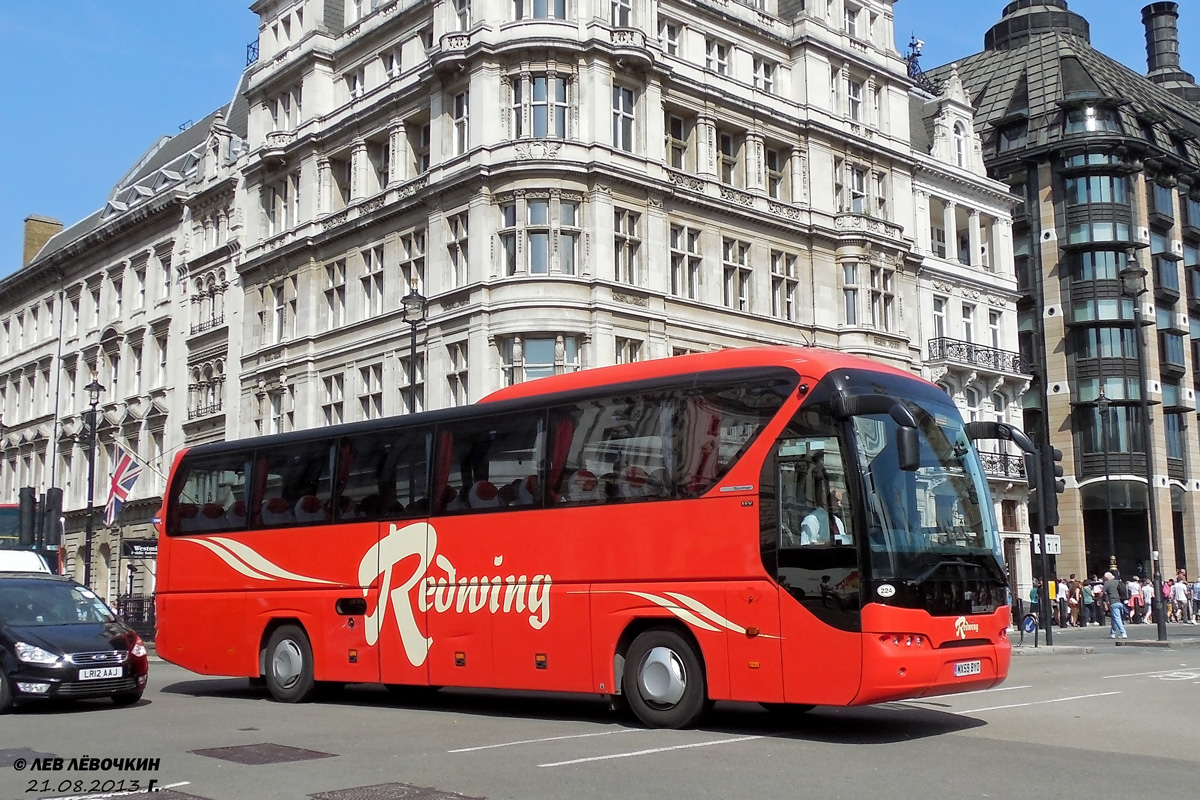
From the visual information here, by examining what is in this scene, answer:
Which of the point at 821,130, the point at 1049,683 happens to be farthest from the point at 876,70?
the point at 1049,683

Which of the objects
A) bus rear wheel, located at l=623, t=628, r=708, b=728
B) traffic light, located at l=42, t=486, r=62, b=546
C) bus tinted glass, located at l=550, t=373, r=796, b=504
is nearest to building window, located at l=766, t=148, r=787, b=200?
traffic light, located at l=42, t=486, r=62, b=546

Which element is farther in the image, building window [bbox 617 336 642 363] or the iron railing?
the iron railing

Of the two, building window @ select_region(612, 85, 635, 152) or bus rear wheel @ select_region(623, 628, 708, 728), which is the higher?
building window @ select_region(612, 85, 635, 152)

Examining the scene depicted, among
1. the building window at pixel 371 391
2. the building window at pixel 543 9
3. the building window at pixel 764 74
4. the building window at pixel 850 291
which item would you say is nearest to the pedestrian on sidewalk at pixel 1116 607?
the building window at pixel 850 291

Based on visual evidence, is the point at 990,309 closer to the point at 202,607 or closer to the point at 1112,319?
the point at 1112,319

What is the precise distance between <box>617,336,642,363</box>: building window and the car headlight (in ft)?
69.4

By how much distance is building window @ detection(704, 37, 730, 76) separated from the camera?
131 feet

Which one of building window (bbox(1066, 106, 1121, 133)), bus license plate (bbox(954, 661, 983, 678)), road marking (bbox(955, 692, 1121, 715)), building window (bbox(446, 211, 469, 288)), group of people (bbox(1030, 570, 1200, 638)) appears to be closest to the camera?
bus license plate (bbox(954, 661, 983, 678))

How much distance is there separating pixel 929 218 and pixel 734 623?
3894 centimetres

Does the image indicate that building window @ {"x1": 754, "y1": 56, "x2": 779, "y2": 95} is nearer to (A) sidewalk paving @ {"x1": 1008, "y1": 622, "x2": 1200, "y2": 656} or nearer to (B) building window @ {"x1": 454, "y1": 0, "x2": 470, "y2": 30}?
(B) building window @ {"x1": 454, "y1": 0, "x2": 470, "y2": 30}

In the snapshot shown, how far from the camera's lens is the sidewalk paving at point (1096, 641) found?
28.3m

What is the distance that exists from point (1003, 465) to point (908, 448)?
3946 cm

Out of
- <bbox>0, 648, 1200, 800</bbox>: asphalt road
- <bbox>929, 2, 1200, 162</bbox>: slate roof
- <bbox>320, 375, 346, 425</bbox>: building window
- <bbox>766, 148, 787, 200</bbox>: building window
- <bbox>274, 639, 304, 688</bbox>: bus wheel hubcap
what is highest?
<bbox>929, 2, 1200, 162</bbox>: slate roof

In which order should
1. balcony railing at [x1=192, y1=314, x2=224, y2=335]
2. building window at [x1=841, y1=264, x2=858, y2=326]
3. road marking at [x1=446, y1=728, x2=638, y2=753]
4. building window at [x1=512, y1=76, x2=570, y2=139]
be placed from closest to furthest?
1. road marking at [x1=446, y1=728, x2=638, y2=753]
2. building window at [x1=512, y1=76, x2=570, y2=139]
3. building window at [x1=841, y1=264, x2=858, y2=326]
4. balcony railing at [x1=192, y1=314, x2=224, y2=335]
